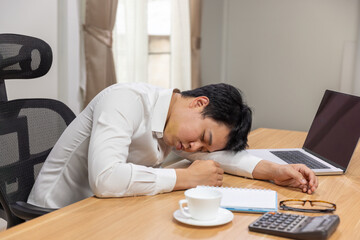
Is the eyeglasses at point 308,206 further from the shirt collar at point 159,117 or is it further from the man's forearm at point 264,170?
the shirt collar at point 159,117

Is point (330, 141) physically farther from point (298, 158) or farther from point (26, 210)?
point (26, 210)

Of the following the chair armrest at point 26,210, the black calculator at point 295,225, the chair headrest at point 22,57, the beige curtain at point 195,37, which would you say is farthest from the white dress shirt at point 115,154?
the beige curtain at point 195,37

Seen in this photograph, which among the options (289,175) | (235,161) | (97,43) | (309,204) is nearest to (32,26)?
(97,43)

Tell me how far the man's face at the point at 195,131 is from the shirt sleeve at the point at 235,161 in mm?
147

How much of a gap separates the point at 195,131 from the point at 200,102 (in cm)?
12

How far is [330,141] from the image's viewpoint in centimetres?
184

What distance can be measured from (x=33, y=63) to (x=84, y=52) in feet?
5.38

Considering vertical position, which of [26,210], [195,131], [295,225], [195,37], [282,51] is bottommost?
[26,210]

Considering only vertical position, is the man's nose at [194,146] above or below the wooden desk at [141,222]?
above

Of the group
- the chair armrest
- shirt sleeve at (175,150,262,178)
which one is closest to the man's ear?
shirt sleeve at (175,150,262,178)

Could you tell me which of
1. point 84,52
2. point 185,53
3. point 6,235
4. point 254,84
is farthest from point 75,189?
point 254,84

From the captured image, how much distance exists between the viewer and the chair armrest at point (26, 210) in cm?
135

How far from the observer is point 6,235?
39.5 inches

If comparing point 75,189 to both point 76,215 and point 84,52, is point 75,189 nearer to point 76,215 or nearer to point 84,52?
point 76,215
